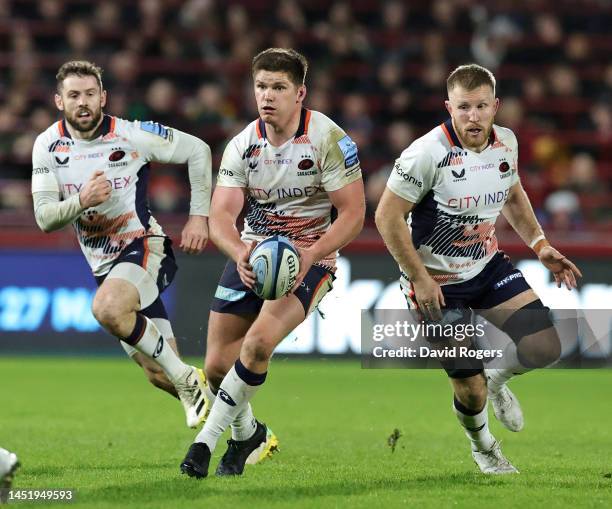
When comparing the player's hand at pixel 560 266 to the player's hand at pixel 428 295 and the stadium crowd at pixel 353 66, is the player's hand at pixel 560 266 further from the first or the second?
the stadium crowd at pixel 353 66

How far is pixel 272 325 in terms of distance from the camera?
6.74 metres

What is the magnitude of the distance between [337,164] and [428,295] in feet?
3.03

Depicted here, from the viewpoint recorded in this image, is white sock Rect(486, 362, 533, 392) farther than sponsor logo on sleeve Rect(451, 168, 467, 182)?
Yes

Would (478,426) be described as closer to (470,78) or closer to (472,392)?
(472,392)

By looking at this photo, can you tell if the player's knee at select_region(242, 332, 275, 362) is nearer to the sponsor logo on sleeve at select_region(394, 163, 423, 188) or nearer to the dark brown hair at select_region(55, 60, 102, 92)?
the sponsor logo on sleeve at select_region(394, 163, 423, 188)

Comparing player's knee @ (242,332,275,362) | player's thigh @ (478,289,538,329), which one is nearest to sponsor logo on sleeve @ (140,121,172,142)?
player's knee @ (242,332,275,362)

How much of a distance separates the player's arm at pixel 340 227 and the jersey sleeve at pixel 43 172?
6.68ft

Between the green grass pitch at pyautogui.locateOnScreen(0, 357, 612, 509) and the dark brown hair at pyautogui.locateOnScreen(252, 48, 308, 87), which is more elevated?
the dark brown hair at pyautogui.locateOnScreen(252, 48, 308, 87)

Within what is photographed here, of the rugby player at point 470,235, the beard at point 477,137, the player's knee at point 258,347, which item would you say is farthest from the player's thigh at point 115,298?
the beard at point 477,137

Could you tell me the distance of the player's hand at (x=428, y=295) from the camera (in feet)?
22.6

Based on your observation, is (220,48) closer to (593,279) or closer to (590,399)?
(593,279)

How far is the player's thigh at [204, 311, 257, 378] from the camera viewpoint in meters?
7.48

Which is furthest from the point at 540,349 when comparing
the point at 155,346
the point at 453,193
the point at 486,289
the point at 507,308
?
the point at 155,346

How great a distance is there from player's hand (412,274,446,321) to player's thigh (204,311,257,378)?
3.58 feet
